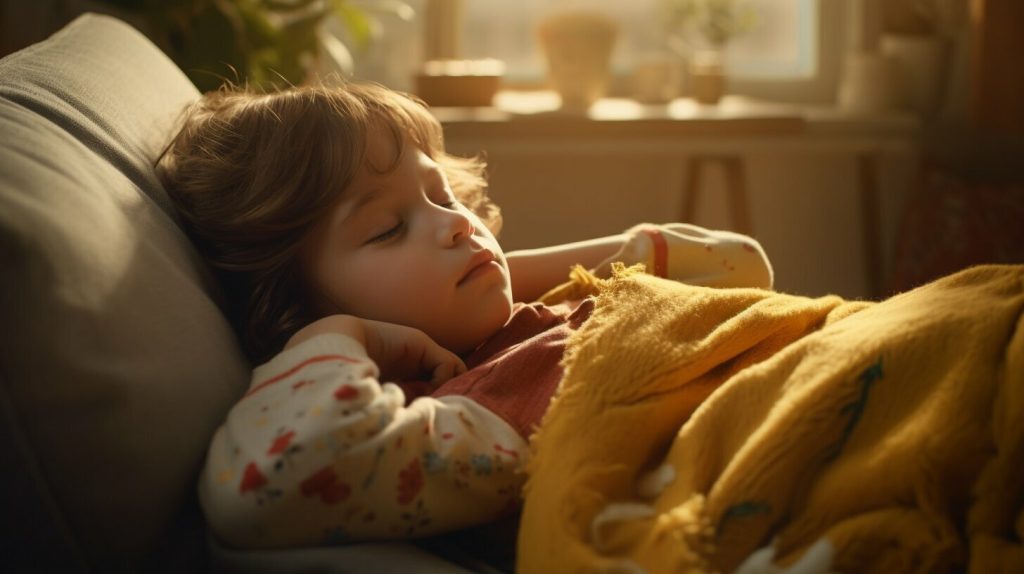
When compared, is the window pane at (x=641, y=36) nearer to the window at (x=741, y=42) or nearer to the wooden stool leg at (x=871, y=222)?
the window at (x=741, y=42)

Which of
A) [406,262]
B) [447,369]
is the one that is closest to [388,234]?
[406,262]

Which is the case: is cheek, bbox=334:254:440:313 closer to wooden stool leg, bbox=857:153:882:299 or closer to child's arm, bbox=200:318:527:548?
child's arm, bbox=200:318:527:548

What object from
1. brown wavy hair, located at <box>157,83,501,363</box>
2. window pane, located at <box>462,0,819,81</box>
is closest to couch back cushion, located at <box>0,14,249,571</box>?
brown wavy hair, located at <box>157,83,501,363</box>

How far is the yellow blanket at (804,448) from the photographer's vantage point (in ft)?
2.01

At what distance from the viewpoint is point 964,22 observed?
281 cm

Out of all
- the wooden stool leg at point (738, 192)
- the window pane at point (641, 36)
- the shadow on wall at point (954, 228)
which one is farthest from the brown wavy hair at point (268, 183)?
the window pane at point (641, 36)

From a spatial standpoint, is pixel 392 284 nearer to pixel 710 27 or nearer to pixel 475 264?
pixel 475 264

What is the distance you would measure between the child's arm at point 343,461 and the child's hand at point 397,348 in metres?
0.06

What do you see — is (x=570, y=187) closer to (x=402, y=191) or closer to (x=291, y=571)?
(x=402, y=191)

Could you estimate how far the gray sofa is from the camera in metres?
0.65

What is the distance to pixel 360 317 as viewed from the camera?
955 mm

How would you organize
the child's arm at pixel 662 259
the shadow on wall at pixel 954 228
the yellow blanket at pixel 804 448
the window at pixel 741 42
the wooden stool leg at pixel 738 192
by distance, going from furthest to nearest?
the window at pixel 741 42
the wooden stool leg at pixel 738 192
the shadow on wall at pixel 954 228
the child's arm at pixel 662 259
the yellow blanket at pixel 804 448

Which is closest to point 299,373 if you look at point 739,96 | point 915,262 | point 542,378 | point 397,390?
point 397,390

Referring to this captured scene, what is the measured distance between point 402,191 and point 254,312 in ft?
0.61
